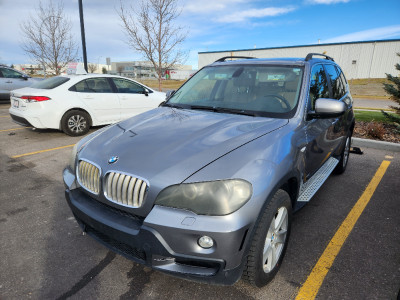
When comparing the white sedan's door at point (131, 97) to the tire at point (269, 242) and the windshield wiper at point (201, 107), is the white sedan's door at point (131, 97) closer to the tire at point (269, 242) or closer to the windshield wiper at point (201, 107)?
the windshield wiper at point (201, 107)

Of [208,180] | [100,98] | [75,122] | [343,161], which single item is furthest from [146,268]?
[100,98]

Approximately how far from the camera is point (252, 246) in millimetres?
1856

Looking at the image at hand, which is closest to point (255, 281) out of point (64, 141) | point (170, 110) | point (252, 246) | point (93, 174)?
point (252, 246)

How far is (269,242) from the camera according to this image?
6.79 feet

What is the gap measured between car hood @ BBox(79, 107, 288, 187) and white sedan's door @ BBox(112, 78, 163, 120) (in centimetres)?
501

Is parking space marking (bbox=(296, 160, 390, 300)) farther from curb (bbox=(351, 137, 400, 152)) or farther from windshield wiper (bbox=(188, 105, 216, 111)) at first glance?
curb (bbox=(351, 137, 400, 152))

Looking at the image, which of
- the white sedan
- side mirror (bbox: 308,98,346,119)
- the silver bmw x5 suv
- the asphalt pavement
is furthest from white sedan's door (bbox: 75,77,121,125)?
side mirror (bbox: 308,98,346,119)

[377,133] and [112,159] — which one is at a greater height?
[112,159]

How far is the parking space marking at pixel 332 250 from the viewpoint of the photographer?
217 centimetres

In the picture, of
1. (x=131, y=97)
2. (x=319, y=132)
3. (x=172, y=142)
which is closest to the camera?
(x=172, y=142)

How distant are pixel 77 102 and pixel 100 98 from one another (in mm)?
580

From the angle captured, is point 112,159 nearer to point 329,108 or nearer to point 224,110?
point 224,110

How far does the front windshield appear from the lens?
2.82 meters

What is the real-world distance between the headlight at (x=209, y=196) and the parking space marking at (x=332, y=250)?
999 mm
